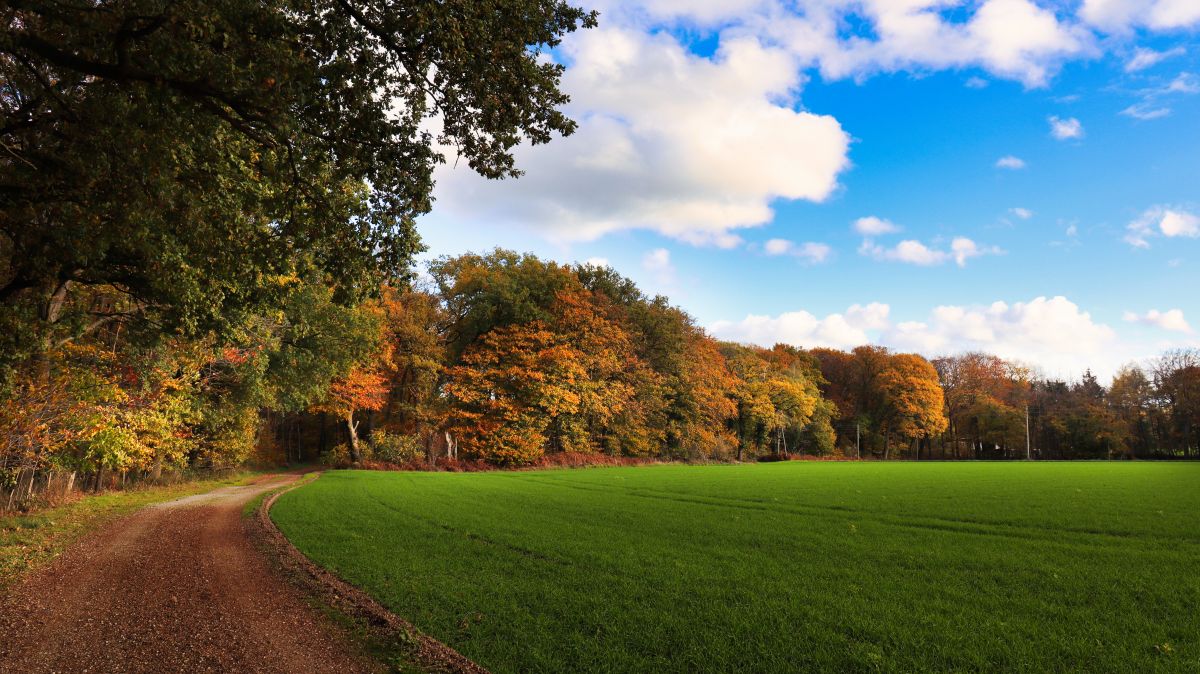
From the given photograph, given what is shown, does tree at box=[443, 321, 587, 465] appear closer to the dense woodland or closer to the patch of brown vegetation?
the dense woodland

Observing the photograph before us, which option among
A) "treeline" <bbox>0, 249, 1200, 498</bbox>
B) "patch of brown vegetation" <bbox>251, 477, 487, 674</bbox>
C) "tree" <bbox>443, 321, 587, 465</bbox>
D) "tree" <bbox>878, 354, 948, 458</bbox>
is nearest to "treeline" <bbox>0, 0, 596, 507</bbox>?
"treeline" <bbox>0, 249, 1200, 498</bbox>

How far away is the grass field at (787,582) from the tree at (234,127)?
5.42m

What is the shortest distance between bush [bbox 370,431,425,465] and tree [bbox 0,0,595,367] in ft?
95.6

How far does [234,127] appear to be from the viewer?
7.77 metres

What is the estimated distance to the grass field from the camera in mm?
5492

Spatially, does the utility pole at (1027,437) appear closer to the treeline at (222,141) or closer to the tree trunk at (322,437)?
the tree trunk at (322,437)

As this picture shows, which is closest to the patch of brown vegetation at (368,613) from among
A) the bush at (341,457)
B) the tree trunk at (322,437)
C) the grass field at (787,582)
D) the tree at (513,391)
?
the grass field at (787,582)

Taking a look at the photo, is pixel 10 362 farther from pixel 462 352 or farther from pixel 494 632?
pixel 462 352

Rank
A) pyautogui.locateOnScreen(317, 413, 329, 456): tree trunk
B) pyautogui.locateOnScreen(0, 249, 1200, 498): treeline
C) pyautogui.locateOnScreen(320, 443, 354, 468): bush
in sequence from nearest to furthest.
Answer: pyautogui.locateOnScreen(0, 249, 1200, 498): treeline, pyautogui.locateOnScreen(320, 443, 354, 468): bush, pyautogui.locateOnScreen(317, 413, 329, 456): tree trunk

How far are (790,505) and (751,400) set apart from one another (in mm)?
44525

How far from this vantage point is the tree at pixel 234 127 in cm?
616

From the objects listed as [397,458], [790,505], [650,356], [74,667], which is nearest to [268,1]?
[74,667]

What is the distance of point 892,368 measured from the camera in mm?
79125

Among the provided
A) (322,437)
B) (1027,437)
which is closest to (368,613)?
(322,437)
